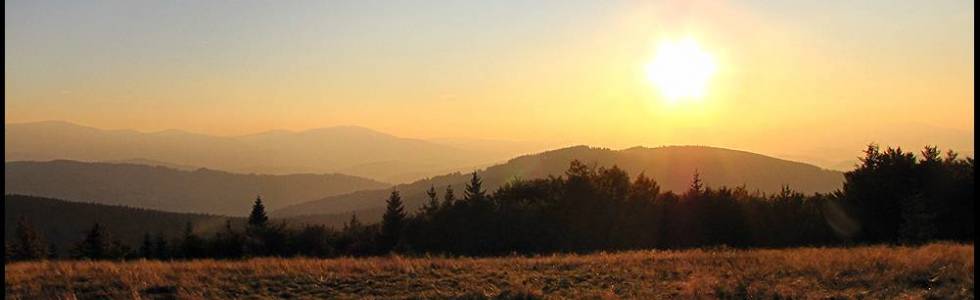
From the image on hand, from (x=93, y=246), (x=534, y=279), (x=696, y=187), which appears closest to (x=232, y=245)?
(x=93, y=246)

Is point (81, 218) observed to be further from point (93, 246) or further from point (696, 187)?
point (696, 187)

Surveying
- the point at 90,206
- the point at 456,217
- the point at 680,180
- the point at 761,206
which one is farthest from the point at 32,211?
the point at 761,206

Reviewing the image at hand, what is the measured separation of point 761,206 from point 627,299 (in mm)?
39521

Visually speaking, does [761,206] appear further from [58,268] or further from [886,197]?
[58,268]

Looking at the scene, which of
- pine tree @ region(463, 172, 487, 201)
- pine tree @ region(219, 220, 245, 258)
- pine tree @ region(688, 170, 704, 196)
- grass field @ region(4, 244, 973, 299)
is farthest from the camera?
pine tree @ region(463, 172, 487, 201)

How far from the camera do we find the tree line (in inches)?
1610

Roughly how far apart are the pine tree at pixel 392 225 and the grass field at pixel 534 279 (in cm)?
2988

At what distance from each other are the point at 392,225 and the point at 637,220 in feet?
59.6

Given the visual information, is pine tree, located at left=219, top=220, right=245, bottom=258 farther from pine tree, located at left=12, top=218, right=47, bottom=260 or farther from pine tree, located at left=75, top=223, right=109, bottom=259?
pine tree, located at left=12, top=218, right=47, bottom=260

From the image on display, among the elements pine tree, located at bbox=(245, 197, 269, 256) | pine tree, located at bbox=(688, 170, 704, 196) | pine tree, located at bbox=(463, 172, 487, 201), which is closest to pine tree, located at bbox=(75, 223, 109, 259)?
pine tree, located at bbox=(245, 197, 269, 256)

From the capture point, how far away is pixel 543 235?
157ft

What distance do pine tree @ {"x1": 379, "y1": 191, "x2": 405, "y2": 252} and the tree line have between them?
155 millimetres

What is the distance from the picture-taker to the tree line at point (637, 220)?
40906 mm

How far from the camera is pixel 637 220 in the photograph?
4991cm
